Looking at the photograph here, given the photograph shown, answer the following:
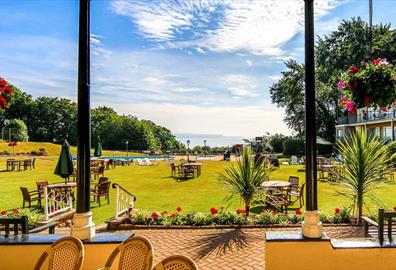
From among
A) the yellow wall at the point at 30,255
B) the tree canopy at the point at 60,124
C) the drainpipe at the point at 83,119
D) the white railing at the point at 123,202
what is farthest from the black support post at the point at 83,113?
the tree canopy at the point at 60,124

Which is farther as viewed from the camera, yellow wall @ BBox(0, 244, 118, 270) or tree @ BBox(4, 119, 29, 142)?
tree @ BBox(4, 119, 29, 142)

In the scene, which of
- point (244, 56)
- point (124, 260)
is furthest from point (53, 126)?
point (124, 260)

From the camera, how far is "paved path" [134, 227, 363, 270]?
14.8 ft

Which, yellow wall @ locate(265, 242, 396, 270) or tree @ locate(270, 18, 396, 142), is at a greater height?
tree @ locate(270, 18, 396, 142)

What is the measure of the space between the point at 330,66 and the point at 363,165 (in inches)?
1066

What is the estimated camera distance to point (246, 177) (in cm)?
681

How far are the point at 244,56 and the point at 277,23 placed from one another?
23.7ft

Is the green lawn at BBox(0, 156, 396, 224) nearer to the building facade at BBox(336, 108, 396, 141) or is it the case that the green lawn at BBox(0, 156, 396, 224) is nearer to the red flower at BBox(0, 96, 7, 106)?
the red flower at BBox(0, 96, 7, 106)

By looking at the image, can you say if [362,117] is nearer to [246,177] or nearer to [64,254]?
[246,177]

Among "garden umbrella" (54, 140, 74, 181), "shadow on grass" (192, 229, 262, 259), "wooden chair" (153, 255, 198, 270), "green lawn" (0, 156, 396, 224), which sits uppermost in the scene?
"garden umbrella" (54, 140, 74, 181)

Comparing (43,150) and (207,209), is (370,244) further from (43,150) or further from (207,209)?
(43,150)

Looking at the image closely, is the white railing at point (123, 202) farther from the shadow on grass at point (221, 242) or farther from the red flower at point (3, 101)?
the red flower at point (3, 101)

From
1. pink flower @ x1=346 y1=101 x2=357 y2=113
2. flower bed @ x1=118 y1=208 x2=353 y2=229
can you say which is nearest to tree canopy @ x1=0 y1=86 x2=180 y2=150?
flower bed @ x1=118 y1=208 x2=353 y2=229

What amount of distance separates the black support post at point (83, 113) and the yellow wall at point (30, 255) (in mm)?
528
